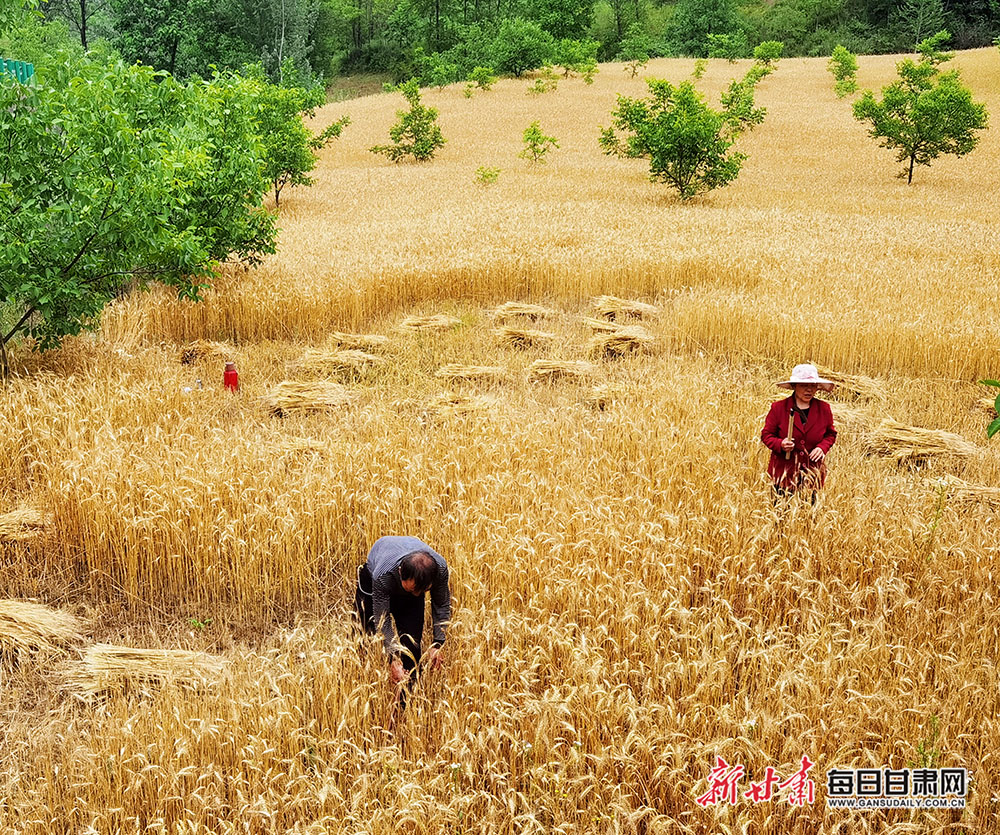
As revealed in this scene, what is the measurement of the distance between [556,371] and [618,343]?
1203mm

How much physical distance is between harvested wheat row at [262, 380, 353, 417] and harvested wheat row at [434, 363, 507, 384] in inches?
41.8

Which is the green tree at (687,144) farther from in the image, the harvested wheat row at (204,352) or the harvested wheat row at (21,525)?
the harvested wheat row at (21,525)

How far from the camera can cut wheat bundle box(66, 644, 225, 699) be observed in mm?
3549

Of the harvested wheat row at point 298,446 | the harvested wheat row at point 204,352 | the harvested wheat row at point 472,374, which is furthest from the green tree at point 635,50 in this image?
the harvested wheat row at point 298,446

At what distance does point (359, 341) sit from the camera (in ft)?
29.8

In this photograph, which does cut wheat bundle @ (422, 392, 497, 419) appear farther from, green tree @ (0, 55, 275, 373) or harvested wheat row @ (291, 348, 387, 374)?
green tree @ (0, 55, 275, 373)

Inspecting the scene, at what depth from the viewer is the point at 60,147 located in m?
6.84

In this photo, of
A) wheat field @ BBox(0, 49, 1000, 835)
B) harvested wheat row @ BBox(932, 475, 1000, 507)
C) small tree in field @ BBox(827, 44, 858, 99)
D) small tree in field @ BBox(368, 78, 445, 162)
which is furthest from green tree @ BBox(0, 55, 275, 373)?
small tree in field @ BBox(827, 44, 858, 99)

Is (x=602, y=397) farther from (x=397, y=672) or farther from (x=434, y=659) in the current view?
(x=397, y=672)

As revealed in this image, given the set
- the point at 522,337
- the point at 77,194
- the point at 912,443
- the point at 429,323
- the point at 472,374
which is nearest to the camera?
the point at 912,443

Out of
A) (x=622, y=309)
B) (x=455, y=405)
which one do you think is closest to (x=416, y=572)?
(x=455, y=405)

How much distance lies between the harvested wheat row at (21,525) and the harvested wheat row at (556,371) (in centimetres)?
460

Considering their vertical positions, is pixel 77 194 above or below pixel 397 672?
above

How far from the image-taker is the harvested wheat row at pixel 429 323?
959 cm
